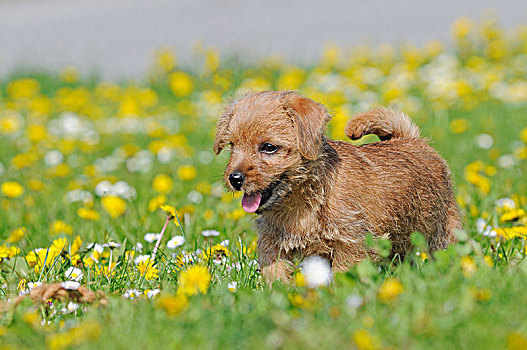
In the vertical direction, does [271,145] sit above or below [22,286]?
above

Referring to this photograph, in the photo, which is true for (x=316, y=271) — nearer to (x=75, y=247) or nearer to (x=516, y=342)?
(x=516, y=342)

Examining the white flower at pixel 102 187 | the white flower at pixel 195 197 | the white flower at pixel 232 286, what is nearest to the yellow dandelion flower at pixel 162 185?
the white flower at pixel 195 197

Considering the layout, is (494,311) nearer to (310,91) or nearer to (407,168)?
(407,168)

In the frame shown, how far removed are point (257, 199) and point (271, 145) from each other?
0.86 ft

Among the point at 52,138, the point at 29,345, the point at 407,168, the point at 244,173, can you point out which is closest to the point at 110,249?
the point at 244,173

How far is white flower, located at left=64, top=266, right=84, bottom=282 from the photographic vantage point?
3135mm

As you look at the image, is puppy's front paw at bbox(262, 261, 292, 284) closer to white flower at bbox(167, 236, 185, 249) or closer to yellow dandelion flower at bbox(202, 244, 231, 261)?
yellow dandelion flower at bbox(202, 244, 231, 261)

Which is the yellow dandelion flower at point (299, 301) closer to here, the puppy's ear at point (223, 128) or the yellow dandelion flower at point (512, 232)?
the puppy's ear at point (223, 128)

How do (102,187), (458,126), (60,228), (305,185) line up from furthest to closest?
1. (458,126)
2. (102,187)
3. (60,228)
4. (305,185)

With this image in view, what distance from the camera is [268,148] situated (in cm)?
313

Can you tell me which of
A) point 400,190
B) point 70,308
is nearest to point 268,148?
point 400,190

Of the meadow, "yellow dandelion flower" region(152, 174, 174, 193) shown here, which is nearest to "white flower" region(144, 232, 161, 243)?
the meadow

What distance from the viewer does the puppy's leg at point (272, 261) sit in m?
3.15

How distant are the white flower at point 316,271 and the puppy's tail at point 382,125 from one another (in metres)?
0.89
